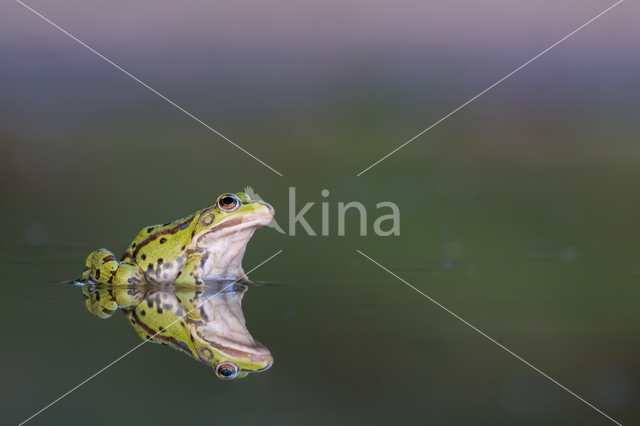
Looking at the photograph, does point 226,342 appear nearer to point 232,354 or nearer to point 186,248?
point 232,354

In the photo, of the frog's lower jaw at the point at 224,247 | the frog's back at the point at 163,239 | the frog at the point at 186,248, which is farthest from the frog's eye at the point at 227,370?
the frog's back at the point at 163,239

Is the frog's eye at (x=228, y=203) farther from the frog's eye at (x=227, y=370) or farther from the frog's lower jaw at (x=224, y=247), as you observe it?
the frog's eye at (x=227, y=370)

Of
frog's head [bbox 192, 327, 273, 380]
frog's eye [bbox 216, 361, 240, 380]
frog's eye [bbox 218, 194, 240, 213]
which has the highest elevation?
frog's eye [bbox 218, 194, 240, 213]

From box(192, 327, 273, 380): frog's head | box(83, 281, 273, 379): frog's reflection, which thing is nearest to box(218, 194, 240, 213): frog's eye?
box(83, 281, 273, 379): frog's reflection

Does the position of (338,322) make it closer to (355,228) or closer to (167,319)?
(167,319)

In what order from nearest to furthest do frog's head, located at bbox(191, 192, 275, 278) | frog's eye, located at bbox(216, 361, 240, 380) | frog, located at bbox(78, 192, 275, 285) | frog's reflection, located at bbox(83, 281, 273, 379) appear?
frog's eye, located at bbox(216, 361, 240, 380), frog's reflection, located at bbox(83, 281, 273, 379), frog, located at bbox(78, 192, 275, 285), frog's head, located at bbox(191, 192, 275, 278)

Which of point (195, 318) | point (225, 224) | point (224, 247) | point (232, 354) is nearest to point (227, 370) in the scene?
point (232, 354)

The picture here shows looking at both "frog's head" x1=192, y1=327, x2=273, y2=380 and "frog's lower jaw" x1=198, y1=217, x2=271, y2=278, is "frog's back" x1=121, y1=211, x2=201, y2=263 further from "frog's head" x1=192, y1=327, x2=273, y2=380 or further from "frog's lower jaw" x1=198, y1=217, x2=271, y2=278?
"frog's head" x1=192, y1=327, x2=273, y2=380
